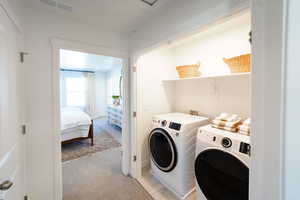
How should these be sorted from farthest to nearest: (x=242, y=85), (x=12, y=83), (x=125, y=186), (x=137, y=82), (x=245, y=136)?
(x=137, y=82), (x=125, y=186), (x=242, y=85), (x=245, y=136), (x=12, y=83)

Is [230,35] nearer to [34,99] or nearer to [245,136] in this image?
[245,136]

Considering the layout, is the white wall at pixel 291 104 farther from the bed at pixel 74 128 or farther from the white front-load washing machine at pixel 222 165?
the bed at pixel 74 128

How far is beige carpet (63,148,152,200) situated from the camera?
1731 mm

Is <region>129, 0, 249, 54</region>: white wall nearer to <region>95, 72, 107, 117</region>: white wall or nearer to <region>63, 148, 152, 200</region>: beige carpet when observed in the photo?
<region>63, 148, 152, 200</region>: beige carpet

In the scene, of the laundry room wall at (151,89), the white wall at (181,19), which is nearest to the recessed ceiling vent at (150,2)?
the white wall at (181,19)

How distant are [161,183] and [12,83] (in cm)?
215

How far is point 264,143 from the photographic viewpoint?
448 millimetres

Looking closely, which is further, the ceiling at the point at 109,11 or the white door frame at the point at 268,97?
the ceiling at the point at 109,11

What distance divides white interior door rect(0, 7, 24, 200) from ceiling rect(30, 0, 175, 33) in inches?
22.9

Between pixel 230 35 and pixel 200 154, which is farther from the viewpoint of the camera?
pixel 230 35

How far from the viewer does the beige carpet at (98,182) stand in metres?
1.73

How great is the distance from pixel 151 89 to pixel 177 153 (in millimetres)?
1159

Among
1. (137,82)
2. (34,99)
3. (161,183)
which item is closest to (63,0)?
(34,99)

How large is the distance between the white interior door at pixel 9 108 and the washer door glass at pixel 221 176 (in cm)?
158
